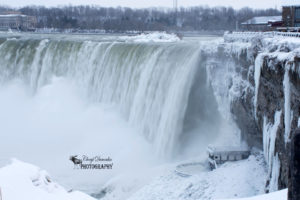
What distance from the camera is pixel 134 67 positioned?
74.9ft

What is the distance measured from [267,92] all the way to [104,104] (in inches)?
548

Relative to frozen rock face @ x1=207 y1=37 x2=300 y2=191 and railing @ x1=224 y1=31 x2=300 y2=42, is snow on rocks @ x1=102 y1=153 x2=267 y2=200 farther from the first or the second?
railing @ x1=224 y1=31 x2=300 y2=42

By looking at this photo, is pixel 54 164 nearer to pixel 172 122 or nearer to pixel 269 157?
pixel 172 122

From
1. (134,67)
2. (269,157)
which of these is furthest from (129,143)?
(269,157)

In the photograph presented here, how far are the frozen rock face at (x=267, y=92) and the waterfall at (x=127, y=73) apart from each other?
1963 mm

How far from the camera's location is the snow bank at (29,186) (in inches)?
374

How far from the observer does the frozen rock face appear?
10.1 metres

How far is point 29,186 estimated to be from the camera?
32.7ft

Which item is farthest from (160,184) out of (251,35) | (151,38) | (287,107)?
(151,38)

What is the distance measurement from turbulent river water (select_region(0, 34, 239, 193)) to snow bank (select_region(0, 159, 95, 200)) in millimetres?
6201
